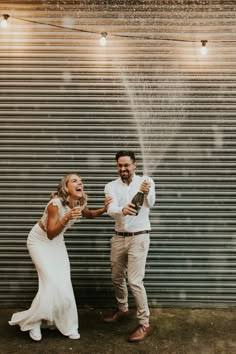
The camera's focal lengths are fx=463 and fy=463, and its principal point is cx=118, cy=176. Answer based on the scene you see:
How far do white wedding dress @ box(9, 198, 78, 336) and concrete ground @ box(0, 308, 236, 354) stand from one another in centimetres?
20

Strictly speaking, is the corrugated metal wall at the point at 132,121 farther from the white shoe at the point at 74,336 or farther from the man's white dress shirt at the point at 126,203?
the white shoe at the point at 74,336

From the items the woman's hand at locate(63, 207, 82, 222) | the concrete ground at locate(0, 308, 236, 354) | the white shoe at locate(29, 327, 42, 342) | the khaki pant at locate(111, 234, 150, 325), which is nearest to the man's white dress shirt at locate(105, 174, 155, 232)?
the khaki pant at locate(111, 234, 150, 325)

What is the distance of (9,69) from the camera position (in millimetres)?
6391

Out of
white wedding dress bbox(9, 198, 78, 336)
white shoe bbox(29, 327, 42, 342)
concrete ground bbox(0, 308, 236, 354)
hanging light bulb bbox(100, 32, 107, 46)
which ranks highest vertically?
hanging light bulb bbox(100, 32, 107, 46)

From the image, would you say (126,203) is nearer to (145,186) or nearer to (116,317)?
(145,186)

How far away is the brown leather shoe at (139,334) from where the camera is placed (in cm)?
543

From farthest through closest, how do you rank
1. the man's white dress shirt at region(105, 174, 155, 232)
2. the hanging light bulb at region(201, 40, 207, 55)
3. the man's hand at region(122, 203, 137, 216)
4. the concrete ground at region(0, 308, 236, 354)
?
the hanging light bulb at region(201, 40, 207, 55) < the man's white dress shirt at region(105, 174, 155, 232) < the concrete ground at region(0, 308, 236, 354) < the man's hand at region(122, 203, 137, 216)

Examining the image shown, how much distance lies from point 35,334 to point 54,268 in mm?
814

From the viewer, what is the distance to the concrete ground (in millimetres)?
5258

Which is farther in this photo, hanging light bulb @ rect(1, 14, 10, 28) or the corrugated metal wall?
the corrugated metal wall

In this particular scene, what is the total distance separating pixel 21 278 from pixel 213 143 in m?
3.26

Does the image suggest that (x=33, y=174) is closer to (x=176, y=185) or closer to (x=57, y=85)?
(x=57, y=85)

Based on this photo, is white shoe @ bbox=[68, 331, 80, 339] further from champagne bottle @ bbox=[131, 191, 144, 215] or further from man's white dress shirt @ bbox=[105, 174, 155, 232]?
champagne bottle @ bbox=[131, 191, 144, 215]

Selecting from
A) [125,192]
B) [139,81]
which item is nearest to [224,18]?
[139,81]
